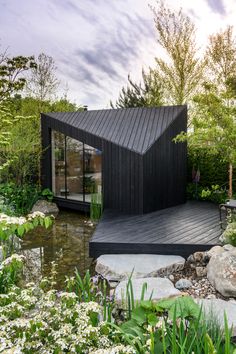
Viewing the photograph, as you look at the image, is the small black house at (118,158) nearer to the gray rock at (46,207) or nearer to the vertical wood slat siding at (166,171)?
the vertical wood slat siding at (166,171)

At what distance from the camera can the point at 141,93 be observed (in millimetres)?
20328

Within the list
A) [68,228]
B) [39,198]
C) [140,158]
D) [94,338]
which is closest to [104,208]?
[68,228]

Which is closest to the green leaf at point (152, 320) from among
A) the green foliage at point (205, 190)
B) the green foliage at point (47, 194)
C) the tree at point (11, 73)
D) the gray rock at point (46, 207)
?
the green foliage at point (205, 190)

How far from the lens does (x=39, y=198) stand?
1041 centimetres

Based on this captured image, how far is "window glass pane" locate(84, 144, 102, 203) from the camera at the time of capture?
909cm

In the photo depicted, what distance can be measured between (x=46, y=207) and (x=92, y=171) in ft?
6.35

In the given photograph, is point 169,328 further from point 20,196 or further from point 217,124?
point 20,196

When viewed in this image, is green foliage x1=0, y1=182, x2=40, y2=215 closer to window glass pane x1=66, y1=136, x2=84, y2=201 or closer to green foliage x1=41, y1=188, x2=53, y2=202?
green foliage x1=41, y1=188, x2=53, y2=202

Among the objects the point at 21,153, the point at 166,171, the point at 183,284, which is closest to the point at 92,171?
the point at 166,171

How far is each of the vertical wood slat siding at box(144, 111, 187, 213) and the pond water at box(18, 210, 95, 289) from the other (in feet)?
5.81

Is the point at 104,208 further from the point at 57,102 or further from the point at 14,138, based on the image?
the point at 57,102

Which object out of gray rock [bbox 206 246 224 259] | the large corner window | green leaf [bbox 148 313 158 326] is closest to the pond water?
the large corner window

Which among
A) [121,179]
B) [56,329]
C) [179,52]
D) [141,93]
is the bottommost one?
[56,329]

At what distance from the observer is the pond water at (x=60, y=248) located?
526 cm
